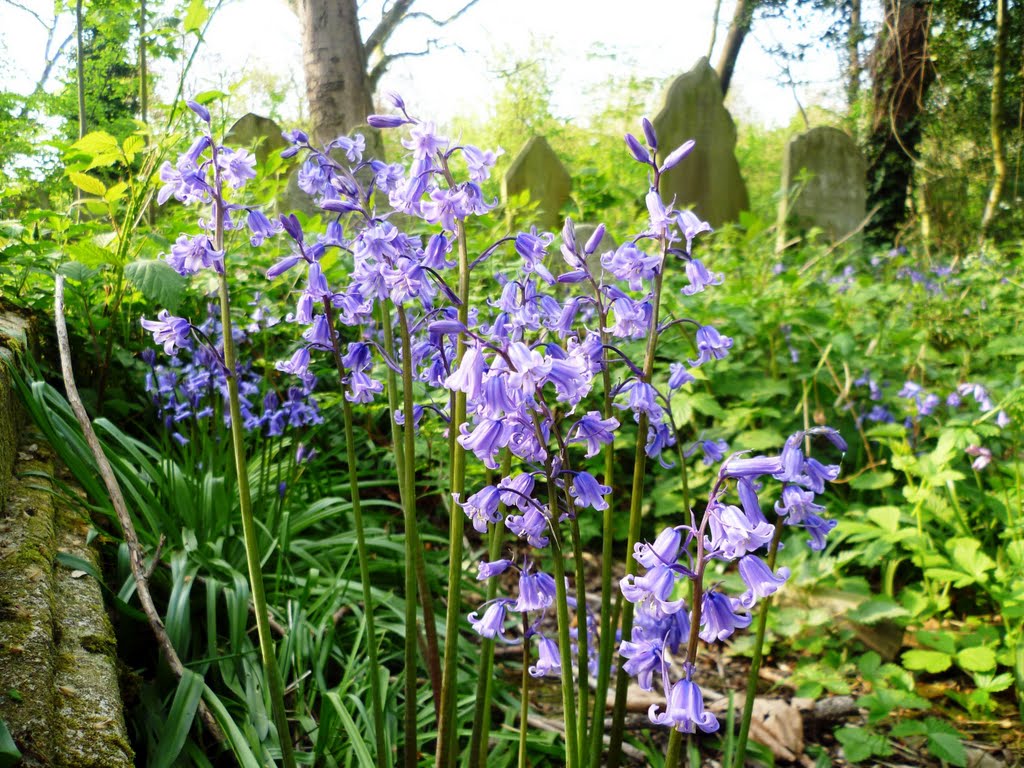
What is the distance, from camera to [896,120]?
11.5 metres

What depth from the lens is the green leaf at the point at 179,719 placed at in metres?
1.49

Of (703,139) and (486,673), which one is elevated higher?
(703,139)

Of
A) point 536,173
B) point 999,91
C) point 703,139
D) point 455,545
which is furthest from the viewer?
point 999,91

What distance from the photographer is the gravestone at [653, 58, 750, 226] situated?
29.2ft

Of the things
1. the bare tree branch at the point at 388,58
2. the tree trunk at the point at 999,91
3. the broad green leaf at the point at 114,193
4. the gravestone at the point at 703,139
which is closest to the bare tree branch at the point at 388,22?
the bare tree branch at the point at 388,58

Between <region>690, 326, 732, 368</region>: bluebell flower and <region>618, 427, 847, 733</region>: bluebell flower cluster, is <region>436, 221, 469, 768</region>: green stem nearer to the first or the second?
<region>618, 427, 847, 733</region>: bluebell flower cluster

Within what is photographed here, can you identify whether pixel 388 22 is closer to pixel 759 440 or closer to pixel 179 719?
pixel 759 440

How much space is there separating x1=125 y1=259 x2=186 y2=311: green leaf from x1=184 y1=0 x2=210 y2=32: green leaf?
2.36 feet

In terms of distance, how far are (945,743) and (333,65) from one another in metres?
6.46

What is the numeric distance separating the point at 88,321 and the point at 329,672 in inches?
63.0

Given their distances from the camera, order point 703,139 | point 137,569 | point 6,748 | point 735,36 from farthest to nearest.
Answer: point 735,36, point 703,139, point 137,569, point 6,748

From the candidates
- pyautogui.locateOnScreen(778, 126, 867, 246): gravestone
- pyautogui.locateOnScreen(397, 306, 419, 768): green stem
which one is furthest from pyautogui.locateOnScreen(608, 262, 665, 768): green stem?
pyautogui.locateOnScreen(778, 126, 867, 246): gravestone

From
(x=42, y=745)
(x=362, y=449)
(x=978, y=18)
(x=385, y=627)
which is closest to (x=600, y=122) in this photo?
(x=978, y=18)

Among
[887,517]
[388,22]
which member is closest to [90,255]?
[887,517]
